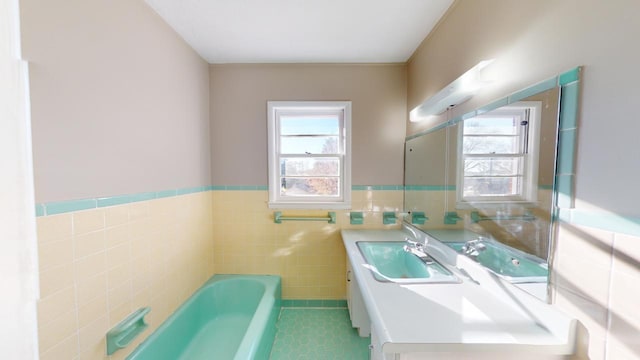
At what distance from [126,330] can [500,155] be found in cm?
206

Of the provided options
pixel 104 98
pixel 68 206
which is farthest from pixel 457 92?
pixel 68 206

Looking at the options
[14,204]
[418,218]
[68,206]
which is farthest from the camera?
[418,218]

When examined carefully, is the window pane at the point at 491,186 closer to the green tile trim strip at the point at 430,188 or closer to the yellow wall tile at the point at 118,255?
the green tile trim strip at the point at 430,188

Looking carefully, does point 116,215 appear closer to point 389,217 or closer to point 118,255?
point 118,255

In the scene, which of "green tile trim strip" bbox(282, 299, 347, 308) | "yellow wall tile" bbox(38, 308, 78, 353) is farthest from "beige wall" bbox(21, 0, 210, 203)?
"green tile trim strip" bbox(282, 299, 347, 308)

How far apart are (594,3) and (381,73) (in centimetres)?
162

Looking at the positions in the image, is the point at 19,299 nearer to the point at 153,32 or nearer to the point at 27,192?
the point at 27,192

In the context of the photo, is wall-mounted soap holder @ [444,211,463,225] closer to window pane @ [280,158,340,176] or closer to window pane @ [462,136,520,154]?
window pane @ [462,136,520,154]

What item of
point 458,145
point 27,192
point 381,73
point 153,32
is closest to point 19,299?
point 27,192

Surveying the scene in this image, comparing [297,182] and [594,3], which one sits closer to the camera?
[594,3]

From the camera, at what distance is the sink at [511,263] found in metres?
0.91

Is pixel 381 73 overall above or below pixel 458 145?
above

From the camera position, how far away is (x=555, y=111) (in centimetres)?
84

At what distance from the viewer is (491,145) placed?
113 centimetres
